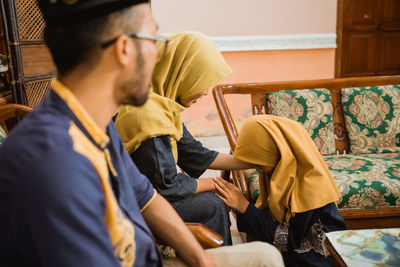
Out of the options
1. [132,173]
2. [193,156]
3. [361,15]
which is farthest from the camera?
[361,15]

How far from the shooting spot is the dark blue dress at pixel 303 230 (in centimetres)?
163

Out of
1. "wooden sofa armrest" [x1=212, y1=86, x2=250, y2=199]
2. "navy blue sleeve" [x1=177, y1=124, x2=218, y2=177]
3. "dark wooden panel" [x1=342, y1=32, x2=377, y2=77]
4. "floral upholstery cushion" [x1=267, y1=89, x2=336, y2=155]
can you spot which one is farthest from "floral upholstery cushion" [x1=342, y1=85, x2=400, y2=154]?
"dark wooden panel" [x1=342, y1=32, x2=377, y2=77]

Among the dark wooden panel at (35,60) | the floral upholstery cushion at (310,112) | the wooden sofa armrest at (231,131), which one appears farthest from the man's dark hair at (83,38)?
the floral upholstery cushion at (310,112)

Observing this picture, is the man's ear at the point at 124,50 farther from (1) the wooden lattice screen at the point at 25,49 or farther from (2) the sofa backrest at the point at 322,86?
(2) the sofa backrest at the point at 322,86

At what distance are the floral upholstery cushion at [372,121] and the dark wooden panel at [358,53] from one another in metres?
3.07

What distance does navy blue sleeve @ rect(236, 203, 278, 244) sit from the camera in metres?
1.67

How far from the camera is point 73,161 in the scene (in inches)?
25.9

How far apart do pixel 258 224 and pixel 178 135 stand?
1.79 feet

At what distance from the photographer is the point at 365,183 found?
7.17 ft

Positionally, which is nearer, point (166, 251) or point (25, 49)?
point (166, 251)

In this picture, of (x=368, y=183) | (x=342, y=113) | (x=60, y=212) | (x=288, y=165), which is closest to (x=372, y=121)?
(x=342, y=113)

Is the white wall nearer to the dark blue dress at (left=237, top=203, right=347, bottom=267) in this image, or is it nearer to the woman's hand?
the woman's hand

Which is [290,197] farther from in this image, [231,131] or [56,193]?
[56,193]

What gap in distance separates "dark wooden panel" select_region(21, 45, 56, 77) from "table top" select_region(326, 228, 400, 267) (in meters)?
1.89
